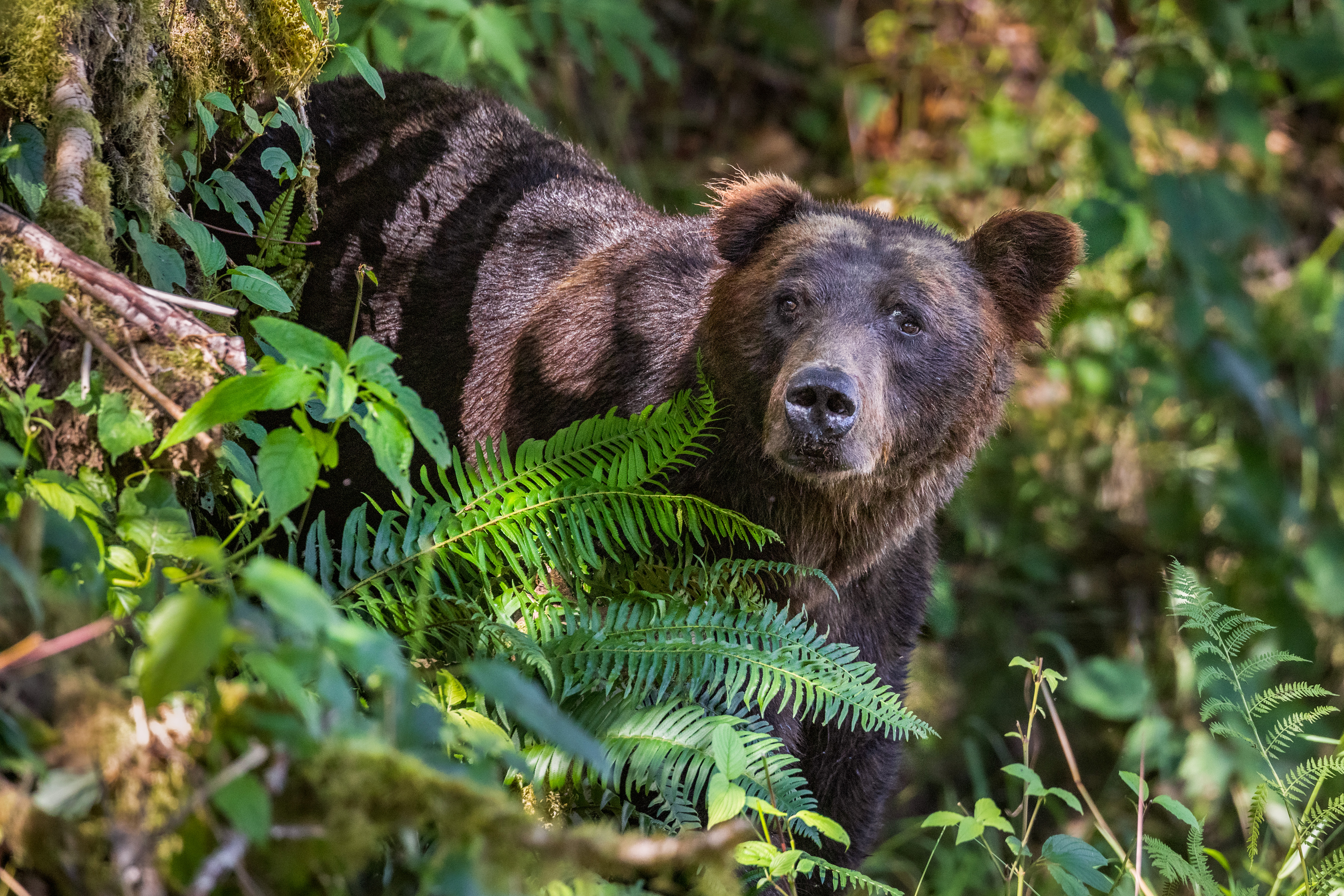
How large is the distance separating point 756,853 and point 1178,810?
41.6 inches

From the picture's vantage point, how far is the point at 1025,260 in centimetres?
402

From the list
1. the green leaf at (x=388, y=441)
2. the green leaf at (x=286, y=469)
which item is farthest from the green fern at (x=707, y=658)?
the green leaf at (x=286, y=469)

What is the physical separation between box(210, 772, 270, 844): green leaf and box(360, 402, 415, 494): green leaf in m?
0.72

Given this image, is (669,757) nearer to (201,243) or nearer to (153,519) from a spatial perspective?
(153,519)

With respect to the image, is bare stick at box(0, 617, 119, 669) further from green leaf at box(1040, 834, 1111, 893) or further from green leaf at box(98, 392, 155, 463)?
green leaf at box(1040, 834, 1111, 893)

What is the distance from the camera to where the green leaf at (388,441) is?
2197 millimetres

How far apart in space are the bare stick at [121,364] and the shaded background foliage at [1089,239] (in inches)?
123

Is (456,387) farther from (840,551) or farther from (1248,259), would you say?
(1248,259)

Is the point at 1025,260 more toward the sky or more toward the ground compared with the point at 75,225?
more toward the ground

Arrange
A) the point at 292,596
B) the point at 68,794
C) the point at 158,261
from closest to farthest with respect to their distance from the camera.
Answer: the point at 292,596 → the point at 68,794 → the point at 158,261

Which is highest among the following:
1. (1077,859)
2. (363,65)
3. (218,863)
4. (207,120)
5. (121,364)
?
(363,65)

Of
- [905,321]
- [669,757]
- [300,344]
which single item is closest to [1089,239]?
[905,321]

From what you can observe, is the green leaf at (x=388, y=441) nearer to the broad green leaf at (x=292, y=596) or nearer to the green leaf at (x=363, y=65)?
the broad green leaf at (x=292, y=596)

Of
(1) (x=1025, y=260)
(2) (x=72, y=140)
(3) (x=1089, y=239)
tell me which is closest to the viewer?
(2) (x=72, y=140)
